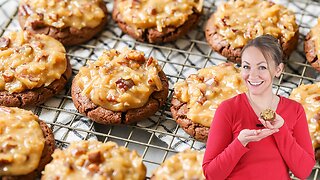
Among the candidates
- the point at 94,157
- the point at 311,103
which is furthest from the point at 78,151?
the point at 311,103

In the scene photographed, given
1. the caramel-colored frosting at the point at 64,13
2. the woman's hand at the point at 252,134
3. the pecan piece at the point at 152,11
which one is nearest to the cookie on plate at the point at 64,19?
the caramel-colored frosting at the point at 64,13

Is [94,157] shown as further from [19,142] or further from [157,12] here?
[157,12]

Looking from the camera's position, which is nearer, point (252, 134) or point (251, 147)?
point (252, 134)

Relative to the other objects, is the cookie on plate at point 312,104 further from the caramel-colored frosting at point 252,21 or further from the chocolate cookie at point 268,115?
the chocolate cookie at point 268,115

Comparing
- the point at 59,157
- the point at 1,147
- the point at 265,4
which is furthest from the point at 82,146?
the point at 265,4

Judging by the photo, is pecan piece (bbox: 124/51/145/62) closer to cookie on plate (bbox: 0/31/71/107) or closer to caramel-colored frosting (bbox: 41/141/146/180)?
cookie on plate (bbox: 0/31/71/107)

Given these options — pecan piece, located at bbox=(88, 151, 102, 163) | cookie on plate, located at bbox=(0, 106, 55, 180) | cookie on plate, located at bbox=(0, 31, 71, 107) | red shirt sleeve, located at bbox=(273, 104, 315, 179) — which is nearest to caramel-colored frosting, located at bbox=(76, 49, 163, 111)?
cookie on plate, located at bbox=(0, 31, 71, 107)

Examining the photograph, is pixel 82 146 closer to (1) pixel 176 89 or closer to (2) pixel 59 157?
(2) pixel 59 157
